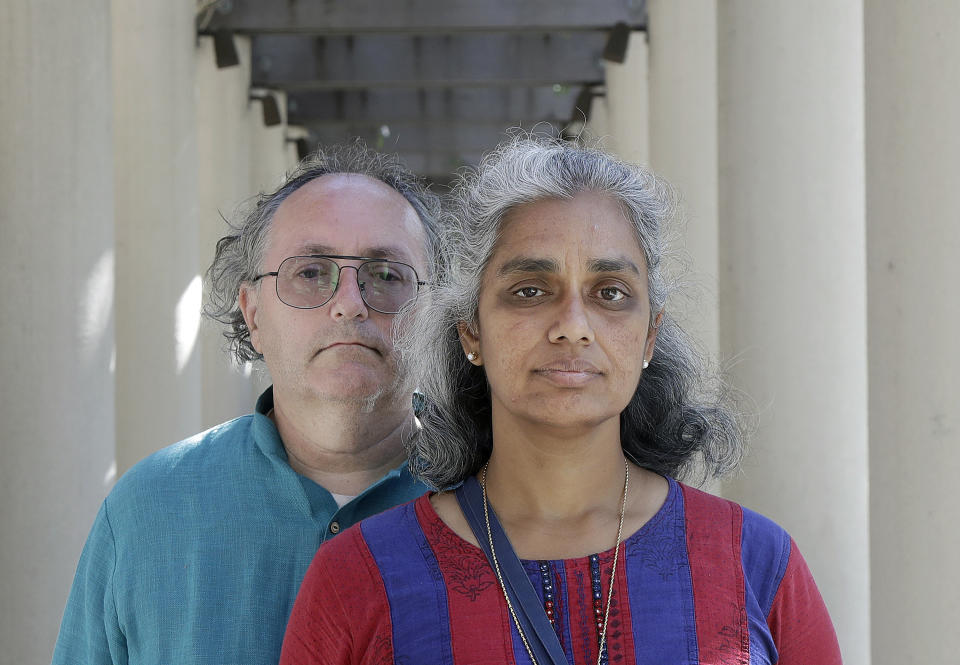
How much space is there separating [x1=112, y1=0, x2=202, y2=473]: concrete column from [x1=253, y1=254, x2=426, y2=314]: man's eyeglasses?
8.20 meters

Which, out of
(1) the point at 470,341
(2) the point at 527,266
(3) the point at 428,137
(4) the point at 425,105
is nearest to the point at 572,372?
(2) the point at 527,266

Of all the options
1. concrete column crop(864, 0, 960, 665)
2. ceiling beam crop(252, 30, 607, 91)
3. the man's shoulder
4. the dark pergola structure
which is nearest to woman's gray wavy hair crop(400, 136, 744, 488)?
the man's shoulder

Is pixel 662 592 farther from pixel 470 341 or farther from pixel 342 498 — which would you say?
pixel 342 498

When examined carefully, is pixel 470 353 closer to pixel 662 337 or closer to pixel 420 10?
pixel 662 337

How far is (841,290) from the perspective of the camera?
7.55 meters

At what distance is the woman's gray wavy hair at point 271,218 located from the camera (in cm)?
389

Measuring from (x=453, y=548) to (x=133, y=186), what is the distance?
9.55 metres

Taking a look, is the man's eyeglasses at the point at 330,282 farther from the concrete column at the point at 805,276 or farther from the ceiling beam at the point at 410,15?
the ceiling beam at the point at 410,15

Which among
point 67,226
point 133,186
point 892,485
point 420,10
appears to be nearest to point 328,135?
point 420,10

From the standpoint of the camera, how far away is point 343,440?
355cm

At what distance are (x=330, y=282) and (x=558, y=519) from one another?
1.06 metres

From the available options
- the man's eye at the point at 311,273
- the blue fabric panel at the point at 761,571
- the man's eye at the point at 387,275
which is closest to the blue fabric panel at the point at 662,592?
the blue fabric panel at the point at 761,571

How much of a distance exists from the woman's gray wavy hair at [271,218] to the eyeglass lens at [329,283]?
151 mm

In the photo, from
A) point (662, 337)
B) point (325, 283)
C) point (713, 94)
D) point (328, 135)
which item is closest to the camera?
point (662, 337)
